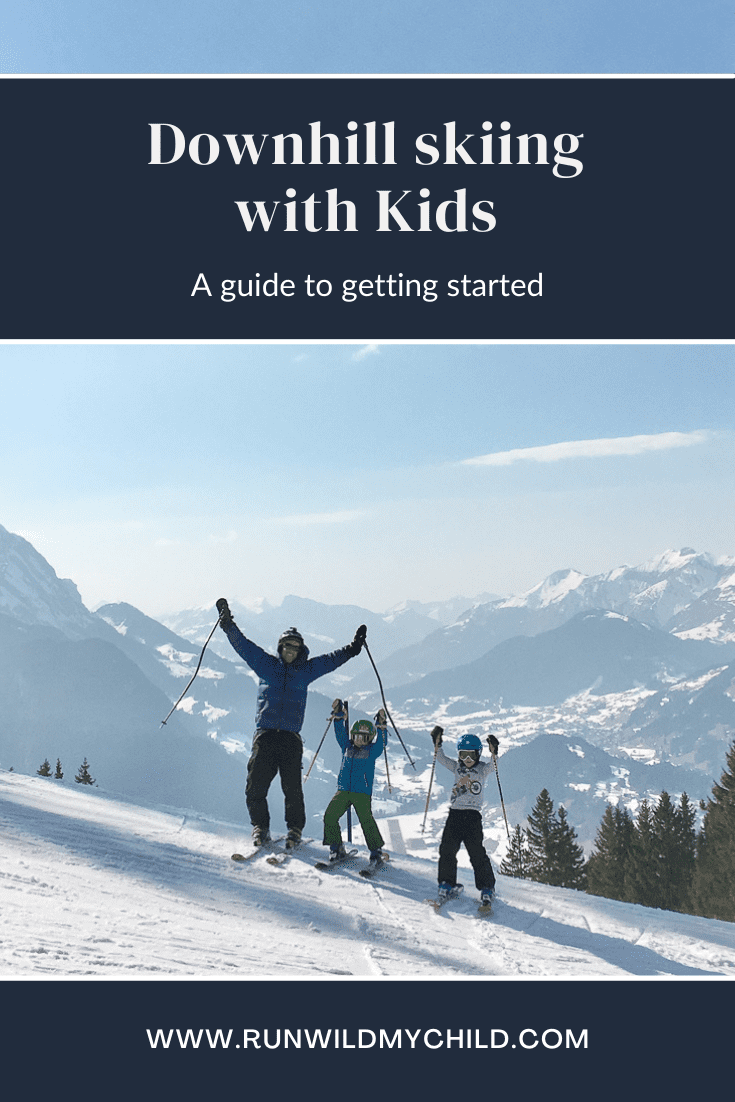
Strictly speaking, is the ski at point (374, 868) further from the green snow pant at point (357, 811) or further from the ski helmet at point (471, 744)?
the ski helmet at point (471, 744)

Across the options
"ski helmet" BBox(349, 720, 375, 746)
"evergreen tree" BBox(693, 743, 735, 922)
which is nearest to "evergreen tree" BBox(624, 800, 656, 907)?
"evergreen tree" BBox(693, 743, 735, 922)

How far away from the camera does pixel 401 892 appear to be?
27.4 ft

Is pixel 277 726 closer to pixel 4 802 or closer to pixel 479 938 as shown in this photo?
pixel 479 938

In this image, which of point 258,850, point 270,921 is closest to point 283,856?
point 258,850

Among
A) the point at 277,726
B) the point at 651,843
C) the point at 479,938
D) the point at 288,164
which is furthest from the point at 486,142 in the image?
the point at 651,843

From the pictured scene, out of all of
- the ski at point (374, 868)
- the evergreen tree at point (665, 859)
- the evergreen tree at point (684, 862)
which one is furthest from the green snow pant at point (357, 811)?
the evergreen tree at point (665, 859)

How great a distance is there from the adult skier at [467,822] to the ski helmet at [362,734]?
113cm

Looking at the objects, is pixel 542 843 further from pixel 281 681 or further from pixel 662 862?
pixel 281 681

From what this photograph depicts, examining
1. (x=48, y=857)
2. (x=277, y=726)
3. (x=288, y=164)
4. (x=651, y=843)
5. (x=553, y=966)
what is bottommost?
(x=651, y=843)

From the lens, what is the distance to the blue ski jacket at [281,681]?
8695 mm

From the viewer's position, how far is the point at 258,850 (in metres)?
9.09

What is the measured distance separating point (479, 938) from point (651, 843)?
43084 millimetres

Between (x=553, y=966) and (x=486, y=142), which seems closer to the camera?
(x=553, y=966)
